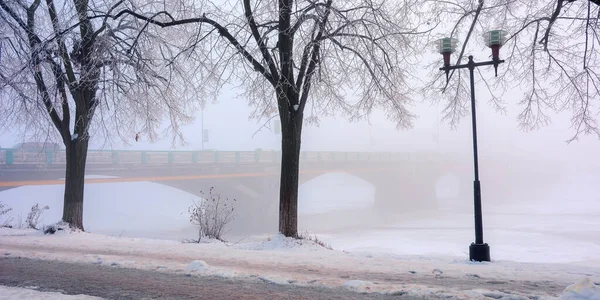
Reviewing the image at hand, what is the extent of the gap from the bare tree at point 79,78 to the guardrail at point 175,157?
28.8 feet

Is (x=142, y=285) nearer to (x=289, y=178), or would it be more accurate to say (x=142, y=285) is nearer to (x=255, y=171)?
(x=289, y=178)

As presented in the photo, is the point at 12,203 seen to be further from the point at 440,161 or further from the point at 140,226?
the point at 440,161

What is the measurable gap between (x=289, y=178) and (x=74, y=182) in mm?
6197

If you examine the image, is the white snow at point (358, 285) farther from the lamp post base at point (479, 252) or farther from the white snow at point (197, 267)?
the lamp post base at point (479, 252)

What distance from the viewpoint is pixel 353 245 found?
30.9m

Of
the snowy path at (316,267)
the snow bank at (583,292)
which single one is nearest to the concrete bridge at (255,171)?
the snowy path at (316,267)

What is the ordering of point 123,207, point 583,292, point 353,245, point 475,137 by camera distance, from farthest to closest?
point 123,207 → point 353,245 → point 475,137 → point 583,292

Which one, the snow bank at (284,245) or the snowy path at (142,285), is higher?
the snowy path at (142,285)

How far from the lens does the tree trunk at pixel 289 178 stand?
33.7 ft

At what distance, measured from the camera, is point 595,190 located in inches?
2950

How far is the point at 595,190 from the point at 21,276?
3369 inches

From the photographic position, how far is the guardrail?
89.4 feet

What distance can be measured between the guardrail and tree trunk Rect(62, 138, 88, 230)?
913 centimetres

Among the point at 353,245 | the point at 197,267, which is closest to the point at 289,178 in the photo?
the point at 197,267
